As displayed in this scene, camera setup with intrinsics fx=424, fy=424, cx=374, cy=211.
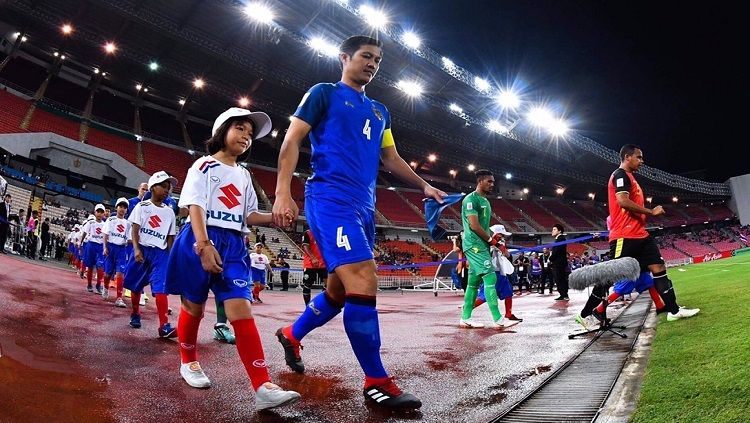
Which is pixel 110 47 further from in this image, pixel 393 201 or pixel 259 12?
pixel 393 201

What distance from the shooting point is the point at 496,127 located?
3488cm

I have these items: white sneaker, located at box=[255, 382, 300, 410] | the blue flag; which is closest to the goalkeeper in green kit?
the blue flag

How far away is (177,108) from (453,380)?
36.5 m

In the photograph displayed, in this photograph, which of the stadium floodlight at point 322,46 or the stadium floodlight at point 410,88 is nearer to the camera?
the stadium floodlight at point 322,46

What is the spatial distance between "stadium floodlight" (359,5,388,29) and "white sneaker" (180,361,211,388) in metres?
24.2

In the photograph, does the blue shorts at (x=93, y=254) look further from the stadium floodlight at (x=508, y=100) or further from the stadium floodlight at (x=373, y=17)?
the stadium floodlight at (x=508, y=100)

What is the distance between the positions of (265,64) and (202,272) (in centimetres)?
2595

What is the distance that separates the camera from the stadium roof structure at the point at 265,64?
22.6 metres

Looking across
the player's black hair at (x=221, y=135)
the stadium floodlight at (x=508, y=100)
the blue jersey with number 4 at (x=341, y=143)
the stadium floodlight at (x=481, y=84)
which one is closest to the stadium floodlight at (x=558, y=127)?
the stadium floodlight at (x=508, y=100)

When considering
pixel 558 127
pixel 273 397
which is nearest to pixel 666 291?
pixel 273 397

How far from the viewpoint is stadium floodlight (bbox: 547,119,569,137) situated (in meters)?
35.9

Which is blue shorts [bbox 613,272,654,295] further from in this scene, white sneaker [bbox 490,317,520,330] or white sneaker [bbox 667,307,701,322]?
white sneaker [bbox 490,317,520,330]

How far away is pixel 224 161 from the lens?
2660 mm

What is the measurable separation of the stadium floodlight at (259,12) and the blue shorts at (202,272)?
73.3 ft
